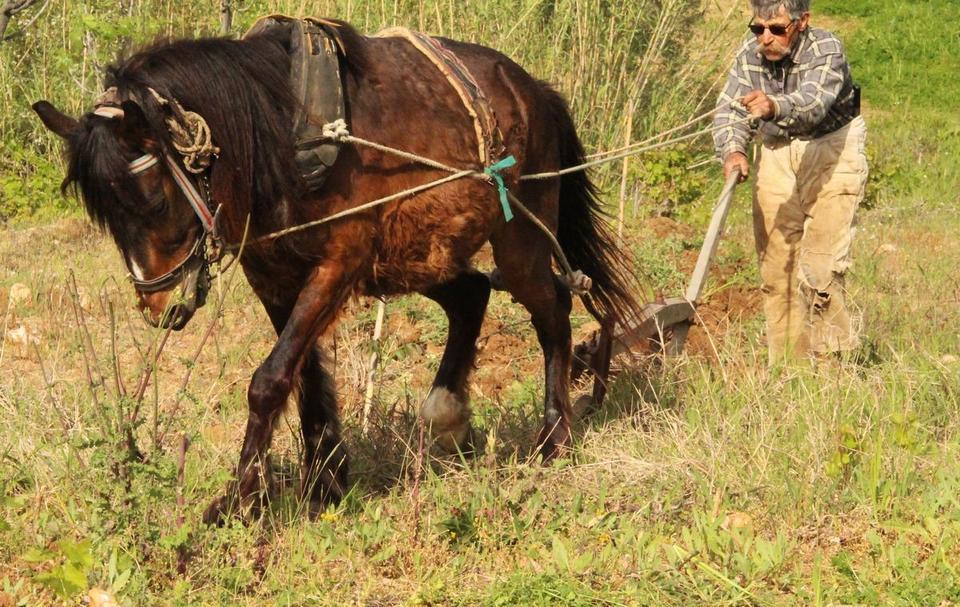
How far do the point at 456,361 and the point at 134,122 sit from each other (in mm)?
2089

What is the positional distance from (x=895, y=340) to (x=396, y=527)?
120 inches

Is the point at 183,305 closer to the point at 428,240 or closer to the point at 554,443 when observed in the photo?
the point at 428,240

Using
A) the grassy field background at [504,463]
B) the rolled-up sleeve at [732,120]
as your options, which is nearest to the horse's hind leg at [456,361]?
the grassy field background at [504,463]

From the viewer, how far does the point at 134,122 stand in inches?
159

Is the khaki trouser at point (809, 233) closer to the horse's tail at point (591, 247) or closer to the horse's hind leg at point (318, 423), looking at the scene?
the horse's tail at point (591, 247)

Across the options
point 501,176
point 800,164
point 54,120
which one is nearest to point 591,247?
point 800,164

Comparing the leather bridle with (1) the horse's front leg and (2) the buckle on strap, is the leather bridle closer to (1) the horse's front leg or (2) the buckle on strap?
(2) the buckle on strap

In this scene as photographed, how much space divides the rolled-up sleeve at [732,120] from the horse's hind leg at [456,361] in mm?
1222

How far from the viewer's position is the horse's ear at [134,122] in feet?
13.1

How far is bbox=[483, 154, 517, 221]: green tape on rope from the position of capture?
16.7 ft

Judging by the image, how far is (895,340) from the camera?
644 centimetres

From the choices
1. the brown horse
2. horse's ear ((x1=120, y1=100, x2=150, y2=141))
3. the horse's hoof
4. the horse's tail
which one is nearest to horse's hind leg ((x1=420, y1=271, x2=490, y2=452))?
the brown horse

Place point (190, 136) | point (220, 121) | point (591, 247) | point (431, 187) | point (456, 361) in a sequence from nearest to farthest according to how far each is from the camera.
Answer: point (190, 136) → point (220, 121) → point (431, 187) → point (456, 361) → point (591, 247)

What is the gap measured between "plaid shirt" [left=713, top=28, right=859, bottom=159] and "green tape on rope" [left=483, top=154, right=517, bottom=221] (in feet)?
3.54
